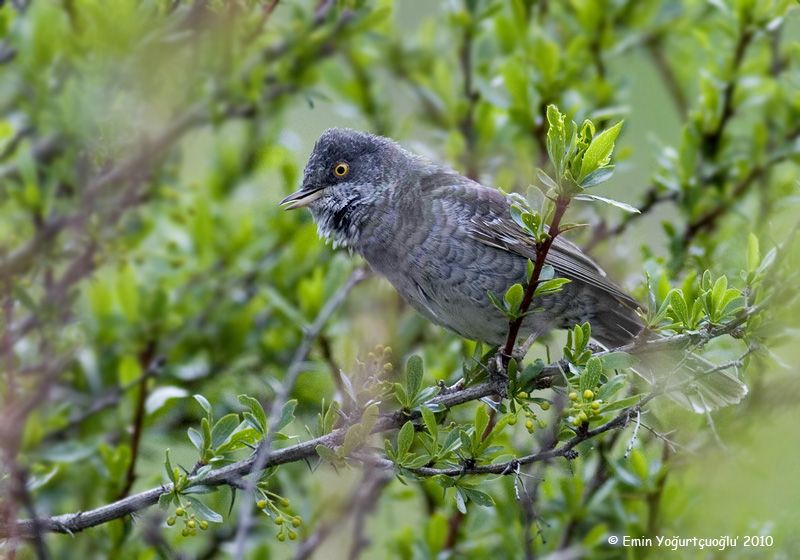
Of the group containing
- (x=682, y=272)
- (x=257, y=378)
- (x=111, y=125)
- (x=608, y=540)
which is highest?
(x=111, y=125)

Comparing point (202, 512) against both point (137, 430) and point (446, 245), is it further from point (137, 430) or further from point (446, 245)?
point (446, 245)

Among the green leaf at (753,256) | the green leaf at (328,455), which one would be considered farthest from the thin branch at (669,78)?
the green leaf at (328,455)

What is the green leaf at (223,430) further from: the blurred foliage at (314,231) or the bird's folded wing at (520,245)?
the bird's folded wing at (520,245)

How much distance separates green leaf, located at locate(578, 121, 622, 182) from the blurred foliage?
2.92ft

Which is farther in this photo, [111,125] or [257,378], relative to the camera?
[257,378]

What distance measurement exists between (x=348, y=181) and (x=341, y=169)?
0.07 m

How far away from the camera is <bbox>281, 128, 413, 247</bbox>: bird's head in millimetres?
4504

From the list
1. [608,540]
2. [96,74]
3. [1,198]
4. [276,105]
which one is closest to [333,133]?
[276,105]

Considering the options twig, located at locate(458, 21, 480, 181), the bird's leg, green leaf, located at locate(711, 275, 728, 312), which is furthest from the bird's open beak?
green leaf, located at locate(711, 275, 728, 312)

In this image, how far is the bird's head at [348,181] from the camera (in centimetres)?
450

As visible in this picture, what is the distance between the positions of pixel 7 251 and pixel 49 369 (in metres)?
0.85

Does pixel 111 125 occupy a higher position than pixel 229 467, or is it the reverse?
pixel 111 125

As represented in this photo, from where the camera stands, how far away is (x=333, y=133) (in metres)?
4.71

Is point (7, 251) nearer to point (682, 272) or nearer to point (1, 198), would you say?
point (1, 198)
